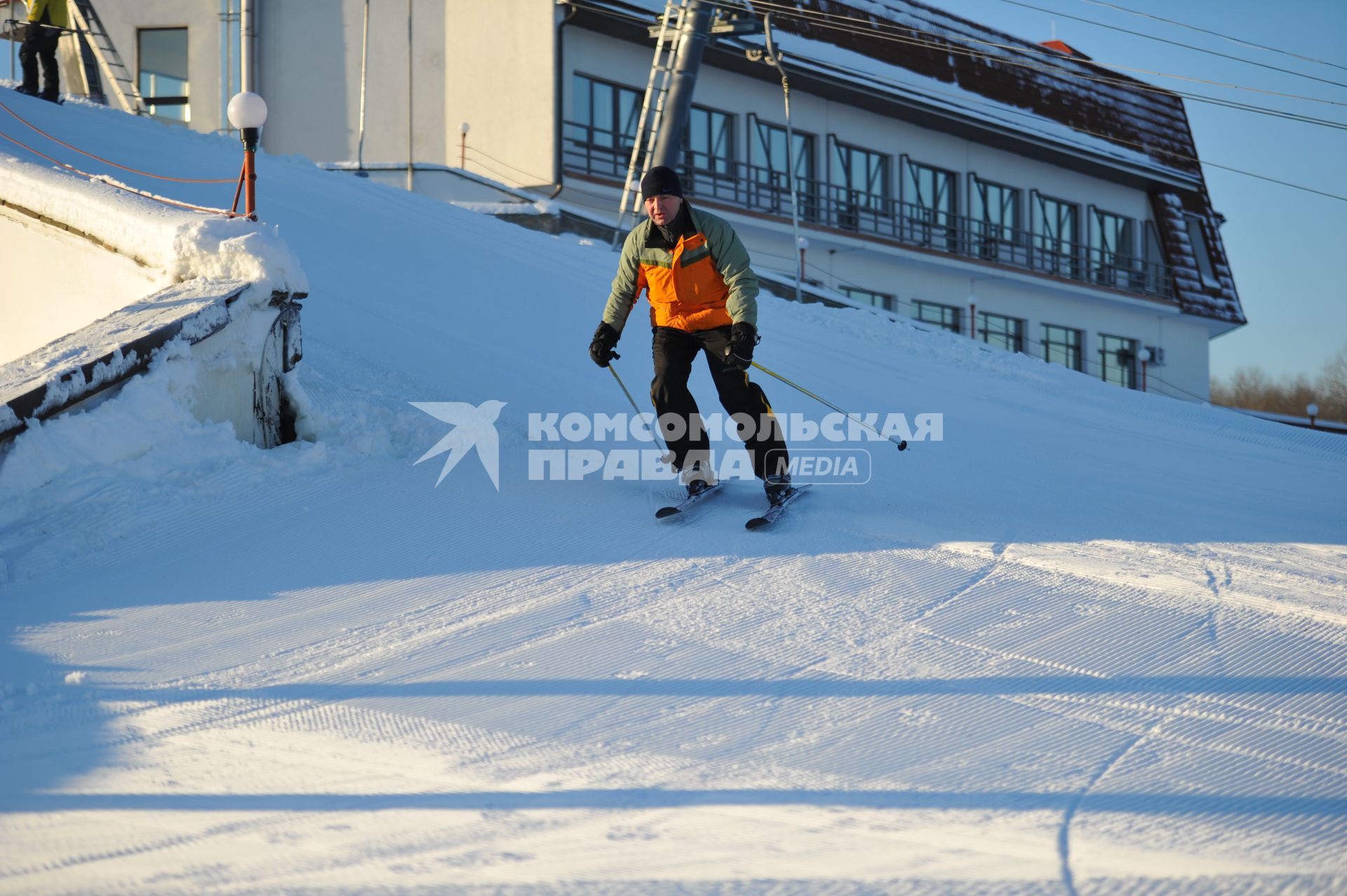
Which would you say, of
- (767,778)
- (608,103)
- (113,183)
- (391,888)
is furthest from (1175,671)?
(608,103)

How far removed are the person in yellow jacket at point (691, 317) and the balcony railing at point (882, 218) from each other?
16.3 metres

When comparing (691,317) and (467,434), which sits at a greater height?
(691,317)

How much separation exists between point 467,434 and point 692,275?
188 cm

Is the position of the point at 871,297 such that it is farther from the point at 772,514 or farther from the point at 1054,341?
the point at 772,514

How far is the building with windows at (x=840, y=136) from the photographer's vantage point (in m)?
21.9

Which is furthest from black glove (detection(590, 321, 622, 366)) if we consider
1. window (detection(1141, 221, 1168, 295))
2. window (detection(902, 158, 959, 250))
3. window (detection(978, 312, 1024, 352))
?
window (detection(1141, 221, 1168, 295))

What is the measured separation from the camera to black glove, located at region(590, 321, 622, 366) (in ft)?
19.4

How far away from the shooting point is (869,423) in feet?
28.6

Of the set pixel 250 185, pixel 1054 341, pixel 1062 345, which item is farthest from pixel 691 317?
pixel 1062 345

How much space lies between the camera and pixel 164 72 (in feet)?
77.3

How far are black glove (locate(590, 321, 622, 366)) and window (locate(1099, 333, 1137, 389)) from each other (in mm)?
28255

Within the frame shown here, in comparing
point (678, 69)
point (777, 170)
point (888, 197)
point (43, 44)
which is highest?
point (678, 69)
